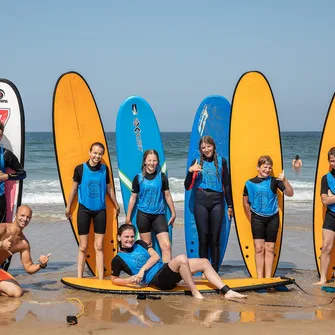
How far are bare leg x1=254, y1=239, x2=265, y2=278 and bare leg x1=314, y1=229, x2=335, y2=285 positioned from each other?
23.3 inches

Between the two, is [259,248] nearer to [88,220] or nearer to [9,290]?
[88,220]

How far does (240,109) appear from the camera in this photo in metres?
6.57

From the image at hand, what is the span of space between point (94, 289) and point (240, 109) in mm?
2667

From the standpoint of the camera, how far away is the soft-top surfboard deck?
521cm

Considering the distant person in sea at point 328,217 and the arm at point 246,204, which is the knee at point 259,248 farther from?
the distant person in sea at point 328,217

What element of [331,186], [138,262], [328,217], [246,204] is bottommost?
[138,262]

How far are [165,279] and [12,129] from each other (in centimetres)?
255

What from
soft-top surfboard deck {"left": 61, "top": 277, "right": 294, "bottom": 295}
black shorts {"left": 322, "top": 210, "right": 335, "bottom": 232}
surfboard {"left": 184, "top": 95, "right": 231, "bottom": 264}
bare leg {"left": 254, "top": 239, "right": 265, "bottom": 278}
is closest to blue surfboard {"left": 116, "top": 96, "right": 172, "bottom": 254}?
surfboard {"left": 184, "top": 95, "right": 231, "bottom": 264}

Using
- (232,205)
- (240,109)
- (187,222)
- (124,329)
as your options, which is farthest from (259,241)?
(124,329)

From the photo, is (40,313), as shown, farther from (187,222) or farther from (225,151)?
(225,151)

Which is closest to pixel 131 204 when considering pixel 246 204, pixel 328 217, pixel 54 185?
pixel 246 204

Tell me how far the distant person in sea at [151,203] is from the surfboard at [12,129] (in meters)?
1.28

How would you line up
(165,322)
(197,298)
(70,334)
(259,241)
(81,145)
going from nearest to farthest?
(70,334) < (165,322) < (197,298) < (259,241) < (81,145)

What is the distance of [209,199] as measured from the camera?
606 cm
